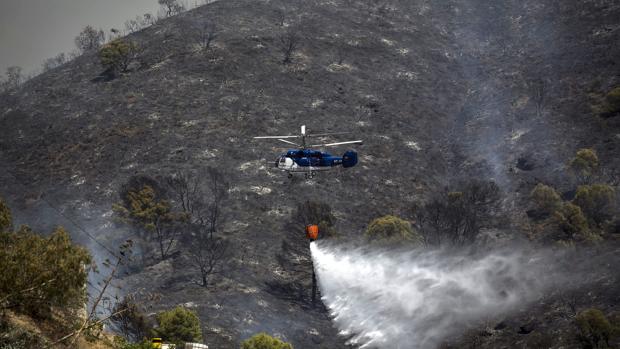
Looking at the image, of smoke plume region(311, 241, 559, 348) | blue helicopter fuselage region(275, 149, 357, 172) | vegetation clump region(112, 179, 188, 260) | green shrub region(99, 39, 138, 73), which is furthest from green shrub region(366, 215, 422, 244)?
green shrub region(99, 39, 138, 73)

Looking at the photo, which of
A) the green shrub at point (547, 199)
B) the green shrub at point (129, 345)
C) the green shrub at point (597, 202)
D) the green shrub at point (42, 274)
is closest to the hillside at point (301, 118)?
the green shrub at point (547, 199)

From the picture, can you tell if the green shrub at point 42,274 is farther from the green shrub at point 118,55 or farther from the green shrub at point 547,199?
the green shrub at point 118,55

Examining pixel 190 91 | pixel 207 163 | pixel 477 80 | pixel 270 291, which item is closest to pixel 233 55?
pixel 190 91

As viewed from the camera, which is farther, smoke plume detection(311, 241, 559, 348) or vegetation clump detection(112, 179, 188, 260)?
vegetation clump detection(112, 179, 188, 260)

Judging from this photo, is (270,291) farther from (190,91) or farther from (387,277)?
(190,91)

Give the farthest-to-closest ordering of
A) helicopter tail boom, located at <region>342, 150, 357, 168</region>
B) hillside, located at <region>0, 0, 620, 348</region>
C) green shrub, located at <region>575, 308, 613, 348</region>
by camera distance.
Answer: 1. hillside, located at <region>0, 0, 620, 348</region>
2. helicopter tail boom, located at <region>342, 150, 357, 168</region>
3. green shrub, located at <region>575, 308, 613, 348</region>

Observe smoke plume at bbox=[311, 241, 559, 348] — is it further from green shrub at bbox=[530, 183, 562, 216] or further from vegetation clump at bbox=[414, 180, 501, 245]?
green shrub at bbox=[530, 183, 562, 216]
